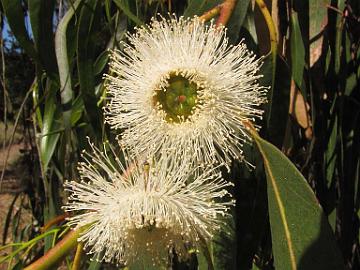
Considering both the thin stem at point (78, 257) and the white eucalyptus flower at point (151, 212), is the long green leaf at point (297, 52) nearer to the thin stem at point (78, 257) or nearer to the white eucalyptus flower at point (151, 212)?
the white eucalyptus flower at point (151, 212)

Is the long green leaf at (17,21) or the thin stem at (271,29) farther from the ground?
the long green leaf at (17,21)

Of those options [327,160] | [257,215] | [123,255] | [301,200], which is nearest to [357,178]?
[327,160]

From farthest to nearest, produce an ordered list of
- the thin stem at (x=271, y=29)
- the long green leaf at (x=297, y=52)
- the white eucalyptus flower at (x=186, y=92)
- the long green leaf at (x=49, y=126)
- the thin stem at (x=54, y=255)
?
the long green leaf at (x=49, y=126) < the long green leaf at (x=297, y=52) < the thin stem at (x=271, y=29) < the white eucalyptus flower at (x=186, y=92) < the thin stem at (x=54, y=255)

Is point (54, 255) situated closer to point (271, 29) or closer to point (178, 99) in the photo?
point (178, 99)

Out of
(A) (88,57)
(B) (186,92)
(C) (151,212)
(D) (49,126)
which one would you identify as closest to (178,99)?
(B) (186,92)

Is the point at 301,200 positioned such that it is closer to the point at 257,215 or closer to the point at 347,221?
the point at 257,215

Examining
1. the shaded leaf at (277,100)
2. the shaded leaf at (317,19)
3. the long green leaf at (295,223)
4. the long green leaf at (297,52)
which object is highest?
the shaded leaf at (317,19)

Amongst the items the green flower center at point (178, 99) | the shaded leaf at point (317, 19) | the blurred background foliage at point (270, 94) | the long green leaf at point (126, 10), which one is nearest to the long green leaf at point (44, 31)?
the blurred background foliage at point (270, 94)
